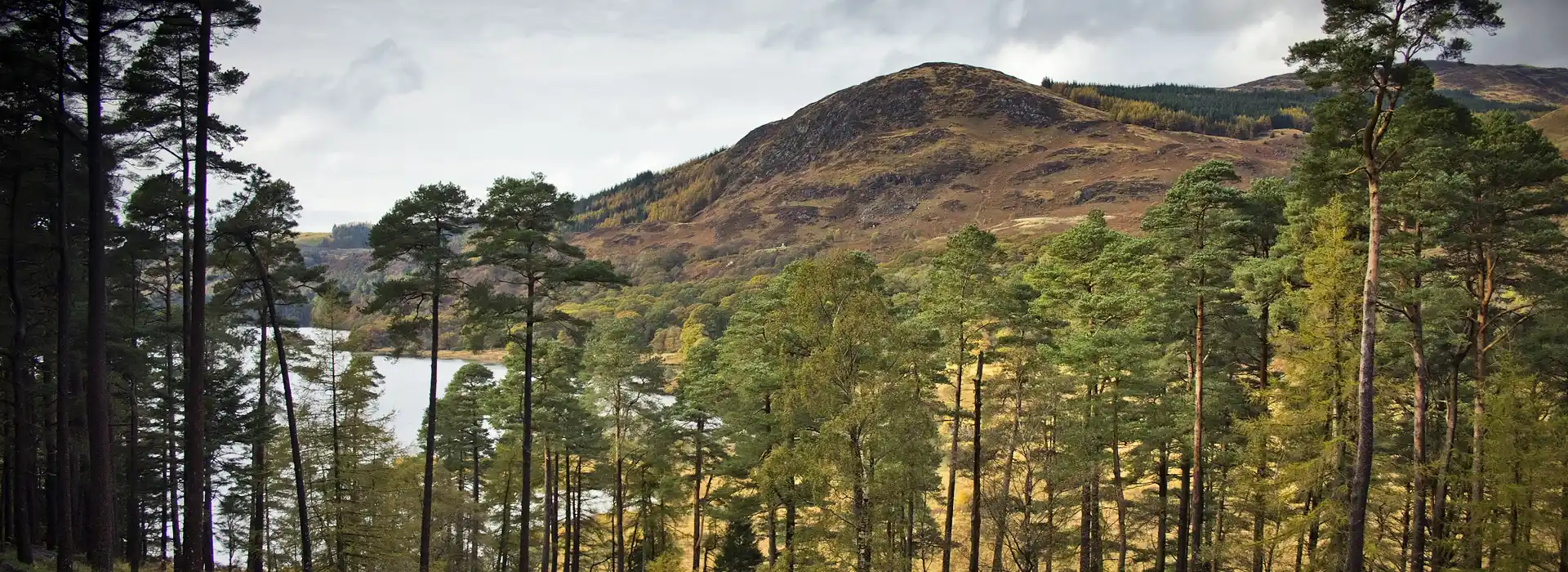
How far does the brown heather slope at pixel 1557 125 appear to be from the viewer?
116 meters

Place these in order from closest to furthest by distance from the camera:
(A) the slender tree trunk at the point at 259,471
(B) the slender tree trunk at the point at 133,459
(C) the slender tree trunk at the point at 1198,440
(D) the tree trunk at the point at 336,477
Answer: (B) the slender tree trunk at the point at 133,459 < (C) the slender tree trunk at the point at 1198,440 < (A) the slender tree trunk at the point at 259,471 < (D) the tree trunk at the point at 336,477

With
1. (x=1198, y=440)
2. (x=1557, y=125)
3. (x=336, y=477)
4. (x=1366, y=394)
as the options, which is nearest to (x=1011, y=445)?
(x=1198, y=440)

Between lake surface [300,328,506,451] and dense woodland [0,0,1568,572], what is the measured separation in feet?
24.4

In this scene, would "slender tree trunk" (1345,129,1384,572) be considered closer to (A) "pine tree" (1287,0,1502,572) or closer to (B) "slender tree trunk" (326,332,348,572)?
(A) "pine tree" (1287,0,1502,572)

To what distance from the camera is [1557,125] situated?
433 feet

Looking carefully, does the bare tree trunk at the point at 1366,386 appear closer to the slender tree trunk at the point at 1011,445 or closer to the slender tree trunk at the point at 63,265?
the slender tree trunk at the point at 1011,445

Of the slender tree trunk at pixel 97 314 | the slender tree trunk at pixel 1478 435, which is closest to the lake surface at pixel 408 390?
the slender tree trunk at pixel 97 314

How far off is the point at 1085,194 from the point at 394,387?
167158 mm

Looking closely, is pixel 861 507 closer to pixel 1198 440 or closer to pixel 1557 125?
pixel 1198 440

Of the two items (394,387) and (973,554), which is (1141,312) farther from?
(394,387)

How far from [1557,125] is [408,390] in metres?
188

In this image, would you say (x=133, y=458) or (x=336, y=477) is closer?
(x=133, y=458)

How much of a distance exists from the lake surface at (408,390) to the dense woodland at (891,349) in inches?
293

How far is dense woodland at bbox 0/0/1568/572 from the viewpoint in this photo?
14633 mm
